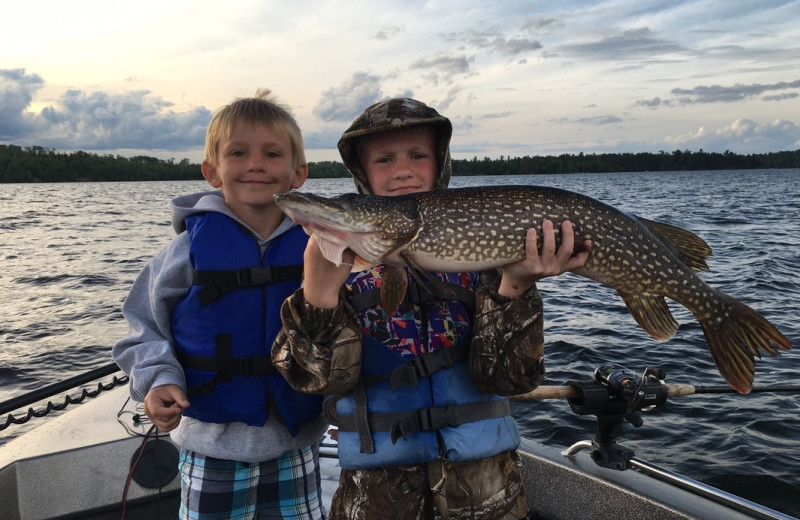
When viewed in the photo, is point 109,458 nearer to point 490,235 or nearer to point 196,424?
point 196,424

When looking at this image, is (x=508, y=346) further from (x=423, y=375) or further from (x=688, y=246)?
(x=688, y=246)

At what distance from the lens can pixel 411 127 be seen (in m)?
→ 2.88

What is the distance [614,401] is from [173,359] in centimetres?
263

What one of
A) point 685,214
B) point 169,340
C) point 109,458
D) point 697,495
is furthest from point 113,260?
point 685,214

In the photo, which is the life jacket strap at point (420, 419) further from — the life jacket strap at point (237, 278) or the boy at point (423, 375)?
the life jacket strap at point (237, 278)

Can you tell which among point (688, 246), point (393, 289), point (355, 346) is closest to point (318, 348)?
point (355, 346)

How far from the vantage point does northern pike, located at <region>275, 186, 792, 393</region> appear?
2.55 meters

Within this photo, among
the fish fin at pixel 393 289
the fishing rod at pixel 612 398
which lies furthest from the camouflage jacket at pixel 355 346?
the fishing rod at pixel 612 398

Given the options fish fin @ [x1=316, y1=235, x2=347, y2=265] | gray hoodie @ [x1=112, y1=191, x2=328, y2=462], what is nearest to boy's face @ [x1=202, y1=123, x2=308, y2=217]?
gray hoodie @ [x1=112, y1=191, x2=328, y2=462]

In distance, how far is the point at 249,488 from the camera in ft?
9.00

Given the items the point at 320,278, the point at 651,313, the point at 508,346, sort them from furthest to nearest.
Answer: the point at 651,313 → the point at 508,346 → the point at 320,278

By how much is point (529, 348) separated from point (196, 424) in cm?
166

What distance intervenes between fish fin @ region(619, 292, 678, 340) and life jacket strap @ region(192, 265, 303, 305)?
1669 millimetres

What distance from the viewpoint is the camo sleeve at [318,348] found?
2408 millimetres
